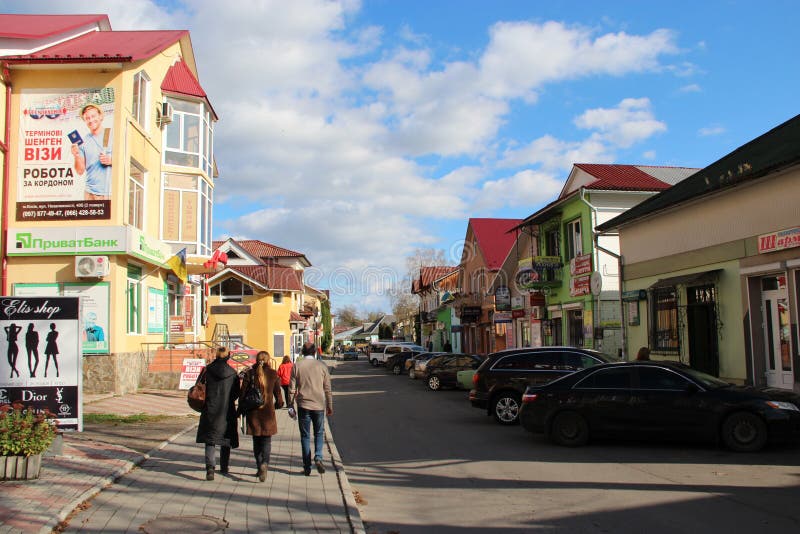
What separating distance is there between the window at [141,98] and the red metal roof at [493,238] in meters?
24.8

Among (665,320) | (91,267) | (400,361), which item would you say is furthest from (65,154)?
(400,361)

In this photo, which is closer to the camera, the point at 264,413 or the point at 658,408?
the point at 264,413

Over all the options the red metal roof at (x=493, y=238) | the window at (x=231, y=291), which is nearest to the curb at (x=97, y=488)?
the red metal roof at (x=493, y=238)

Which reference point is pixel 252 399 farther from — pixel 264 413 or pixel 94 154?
pixel 94 154

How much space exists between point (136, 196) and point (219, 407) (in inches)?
613

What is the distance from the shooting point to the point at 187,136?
25.6m

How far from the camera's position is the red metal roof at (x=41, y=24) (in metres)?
20.8

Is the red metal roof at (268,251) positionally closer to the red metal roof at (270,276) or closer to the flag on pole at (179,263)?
the red metal roof at (270,276)

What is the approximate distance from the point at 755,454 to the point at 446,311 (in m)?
50.2

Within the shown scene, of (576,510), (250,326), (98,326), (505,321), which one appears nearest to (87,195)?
(98,326)

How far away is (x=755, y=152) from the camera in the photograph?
1688 centimetres

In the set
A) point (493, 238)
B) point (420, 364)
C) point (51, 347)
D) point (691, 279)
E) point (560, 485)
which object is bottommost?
point (560, 485)

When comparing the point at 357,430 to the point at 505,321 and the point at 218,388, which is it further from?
the point at 505,321

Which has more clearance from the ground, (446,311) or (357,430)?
(446,311)
